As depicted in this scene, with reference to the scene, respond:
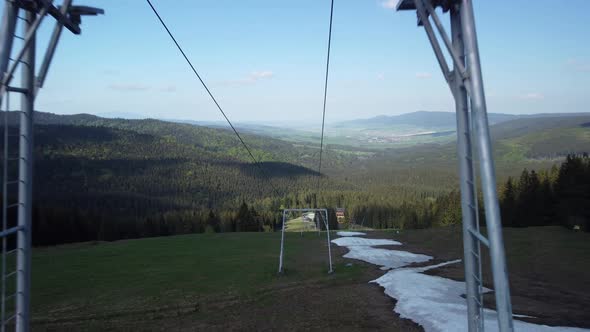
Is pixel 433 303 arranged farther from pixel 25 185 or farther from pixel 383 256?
pixel 383 256

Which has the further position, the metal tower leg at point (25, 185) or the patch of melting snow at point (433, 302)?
the patch of melting snow at point (433, 302)

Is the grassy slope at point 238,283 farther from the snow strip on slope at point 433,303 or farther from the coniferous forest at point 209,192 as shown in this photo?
the coniferous forest at point 209,192

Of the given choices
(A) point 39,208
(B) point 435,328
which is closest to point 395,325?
(B) point 435,328

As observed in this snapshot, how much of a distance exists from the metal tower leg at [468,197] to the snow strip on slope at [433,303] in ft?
19.8

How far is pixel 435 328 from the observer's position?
444 inches

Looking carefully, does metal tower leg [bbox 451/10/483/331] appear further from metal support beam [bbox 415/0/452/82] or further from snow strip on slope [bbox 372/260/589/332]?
snow strip on slope [bbox 372/260/589/332]

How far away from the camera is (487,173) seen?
165 inches

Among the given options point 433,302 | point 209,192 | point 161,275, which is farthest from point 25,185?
point 209,192

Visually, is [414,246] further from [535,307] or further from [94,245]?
[94,245]

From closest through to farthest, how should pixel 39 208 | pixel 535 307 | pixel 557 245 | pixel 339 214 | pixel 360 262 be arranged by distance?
1. pixel 535 307
2. pixel 360 262
3. pixel 557 245
4. pixel 39 208
5. pixel 339 214

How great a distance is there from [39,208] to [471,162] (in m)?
58.6

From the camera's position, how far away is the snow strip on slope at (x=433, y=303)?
1105 cm

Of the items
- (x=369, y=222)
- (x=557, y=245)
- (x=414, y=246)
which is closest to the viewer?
(x=557, y=245)

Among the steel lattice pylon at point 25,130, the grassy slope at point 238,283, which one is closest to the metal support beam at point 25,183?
the steel lattice pylon at point 25,130
